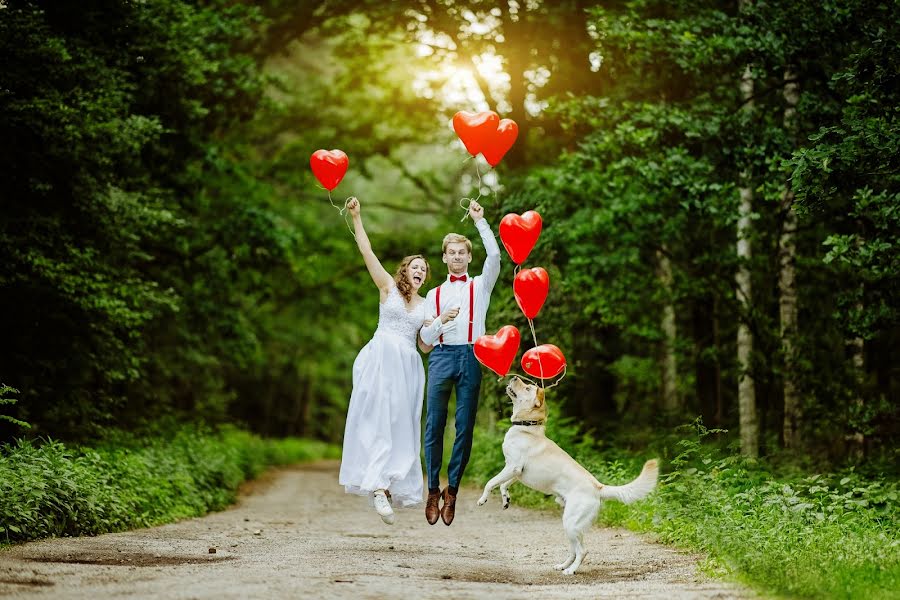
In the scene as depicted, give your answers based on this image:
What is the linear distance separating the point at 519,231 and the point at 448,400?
183 centimetres

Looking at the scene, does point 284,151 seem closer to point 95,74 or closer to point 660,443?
point 95,74

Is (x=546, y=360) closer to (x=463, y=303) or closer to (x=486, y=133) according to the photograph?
(x=463, y=303)

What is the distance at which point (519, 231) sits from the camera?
9195 millimetres

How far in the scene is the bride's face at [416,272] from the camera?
891 centimetres

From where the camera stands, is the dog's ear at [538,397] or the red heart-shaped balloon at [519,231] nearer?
the dog's ear at [538,397]

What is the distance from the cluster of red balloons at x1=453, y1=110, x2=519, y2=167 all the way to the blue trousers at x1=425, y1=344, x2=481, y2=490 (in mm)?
2117

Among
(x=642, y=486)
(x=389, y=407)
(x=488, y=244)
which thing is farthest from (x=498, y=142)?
(x=642, y=486)

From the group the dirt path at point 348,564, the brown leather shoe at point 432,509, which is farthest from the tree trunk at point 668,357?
the brown leather shoe at point 432,509

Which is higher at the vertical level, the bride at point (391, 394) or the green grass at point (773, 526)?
the bride at point (391, 394)

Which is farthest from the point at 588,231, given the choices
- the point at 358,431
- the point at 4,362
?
the point at 4,362

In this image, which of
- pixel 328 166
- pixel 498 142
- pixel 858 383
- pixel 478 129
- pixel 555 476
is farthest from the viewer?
pixel 858 383

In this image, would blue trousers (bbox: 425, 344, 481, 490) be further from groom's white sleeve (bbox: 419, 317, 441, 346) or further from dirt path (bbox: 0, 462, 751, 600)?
dirt path (bbox: 0, 462, 751, 600)

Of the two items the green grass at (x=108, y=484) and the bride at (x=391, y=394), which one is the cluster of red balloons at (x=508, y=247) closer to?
the bride at (x=391, y=394)

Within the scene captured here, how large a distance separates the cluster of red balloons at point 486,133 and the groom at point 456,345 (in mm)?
1184
